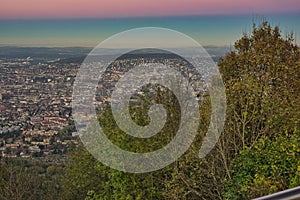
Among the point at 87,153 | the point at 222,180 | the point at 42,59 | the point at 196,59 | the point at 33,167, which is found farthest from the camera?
the point at 42,59

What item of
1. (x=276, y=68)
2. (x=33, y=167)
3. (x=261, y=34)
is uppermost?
(x=261, y=34)

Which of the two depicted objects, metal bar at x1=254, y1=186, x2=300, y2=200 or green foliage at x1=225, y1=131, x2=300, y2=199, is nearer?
metal bar at x1=254, y1=186, x2=300, y2=200

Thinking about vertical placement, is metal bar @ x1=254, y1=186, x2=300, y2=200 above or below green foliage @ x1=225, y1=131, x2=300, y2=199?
above

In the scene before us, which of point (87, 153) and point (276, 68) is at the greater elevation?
point (276, 68)

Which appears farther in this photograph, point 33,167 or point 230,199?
point 33,167

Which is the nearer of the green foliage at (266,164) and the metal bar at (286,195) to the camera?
the metal bar at (286,195)

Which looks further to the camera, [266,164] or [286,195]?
[266,164]

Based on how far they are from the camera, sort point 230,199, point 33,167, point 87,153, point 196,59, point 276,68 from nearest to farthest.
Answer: point 230,199, point 196,59, point 276,68, point 87,153, point 33,167

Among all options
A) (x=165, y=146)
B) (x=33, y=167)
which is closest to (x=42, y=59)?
(x=33, y=167)

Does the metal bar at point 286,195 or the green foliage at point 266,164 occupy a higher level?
the metal bar at point 286,195

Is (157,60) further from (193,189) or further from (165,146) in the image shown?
(193,189)

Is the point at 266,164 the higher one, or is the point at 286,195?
the point at 286,195
